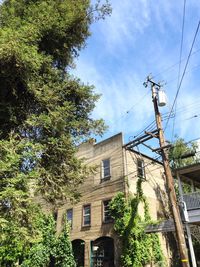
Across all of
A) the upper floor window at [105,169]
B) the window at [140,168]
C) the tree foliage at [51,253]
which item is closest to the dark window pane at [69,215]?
the tree foliage at [51,253]

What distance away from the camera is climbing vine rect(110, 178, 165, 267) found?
16000 mm

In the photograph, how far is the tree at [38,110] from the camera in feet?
30.6

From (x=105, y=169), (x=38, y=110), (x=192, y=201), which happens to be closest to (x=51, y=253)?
(x=105, y=169)

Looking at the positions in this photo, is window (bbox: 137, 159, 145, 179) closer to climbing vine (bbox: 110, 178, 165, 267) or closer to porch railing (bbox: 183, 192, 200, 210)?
climbing vine (bbox: 110, 178, 165, 267)

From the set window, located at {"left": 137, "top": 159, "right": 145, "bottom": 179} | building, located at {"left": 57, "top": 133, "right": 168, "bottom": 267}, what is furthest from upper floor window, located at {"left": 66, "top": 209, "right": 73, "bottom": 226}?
window, located at {"left": 137, "top": 159, "right": 145, "bottom": 179}

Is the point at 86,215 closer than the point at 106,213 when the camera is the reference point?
No

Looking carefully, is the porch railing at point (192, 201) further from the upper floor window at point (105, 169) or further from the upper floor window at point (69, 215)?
the upper floor window at point (69, 215)

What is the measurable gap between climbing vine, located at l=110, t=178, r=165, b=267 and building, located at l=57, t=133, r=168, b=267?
727 mm

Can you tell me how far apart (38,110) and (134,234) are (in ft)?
32.2

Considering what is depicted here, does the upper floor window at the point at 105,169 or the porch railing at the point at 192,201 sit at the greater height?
the upper floor window at the point at 105,169

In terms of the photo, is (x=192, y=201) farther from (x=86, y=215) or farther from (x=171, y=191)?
(x=86, y=215)

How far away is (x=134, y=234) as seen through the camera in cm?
1642

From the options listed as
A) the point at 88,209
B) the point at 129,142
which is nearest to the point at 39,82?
the point at 129,142

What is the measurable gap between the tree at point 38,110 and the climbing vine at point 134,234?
6.25m
